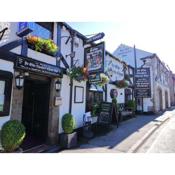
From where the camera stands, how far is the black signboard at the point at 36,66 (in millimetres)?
5070

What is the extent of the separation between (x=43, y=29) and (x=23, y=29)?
1369mm

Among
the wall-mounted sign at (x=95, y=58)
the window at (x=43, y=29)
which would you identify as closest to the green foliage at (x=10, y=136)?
the window at (x=43, y=29)

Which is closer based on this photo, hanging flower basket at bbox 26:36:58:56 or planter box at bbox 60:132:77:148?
hanging flower basket at bbox 26:36:58:56

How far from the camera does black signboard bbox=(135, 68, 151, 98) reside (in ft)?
52.4

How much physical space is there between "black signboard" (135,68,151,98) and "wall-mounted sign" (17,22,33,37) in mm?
12718

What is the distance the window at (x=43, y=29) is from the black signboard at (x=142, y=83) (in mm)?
11300

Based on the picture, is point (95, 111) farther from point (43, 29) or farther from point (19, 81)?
point (19, 81)

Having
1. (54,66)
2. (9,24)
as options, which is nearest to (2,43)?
(9,24)

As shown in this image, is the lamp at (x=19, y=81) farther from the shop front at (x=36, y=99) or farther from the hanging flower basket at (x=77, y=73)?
the hanging flower basket at (x=77, y=73)

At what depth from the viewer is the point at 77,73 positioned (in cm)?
704

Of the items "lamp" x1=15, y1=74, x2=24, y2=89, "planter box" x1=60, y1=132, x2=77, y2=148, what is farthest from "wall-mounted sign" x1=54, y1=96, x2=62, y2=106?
"lamp" x1=15, y1=74, x2=24, y2=89

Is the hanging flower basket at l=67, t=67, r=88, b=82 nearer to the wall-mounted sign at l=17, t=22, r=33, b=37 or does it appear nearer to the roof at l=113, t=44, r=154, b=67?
the wall-mounted sign at l=17, t=22, r=33, b=37
